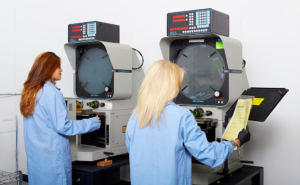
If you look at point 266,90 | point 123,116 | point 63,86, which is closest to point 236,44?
point 266,90

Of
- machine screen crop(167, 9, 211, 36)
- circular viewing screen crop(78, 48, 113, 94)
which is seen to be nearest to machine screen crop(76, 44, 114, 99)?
circular viewing screen crop(78, 48, 113, 94)

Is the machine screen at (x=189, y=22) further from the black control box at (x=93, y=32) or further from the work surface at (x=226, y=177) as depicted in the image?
the work surface at (x=226, y=177)

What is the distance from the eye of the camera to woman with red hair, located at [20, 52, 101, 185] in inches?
84.7

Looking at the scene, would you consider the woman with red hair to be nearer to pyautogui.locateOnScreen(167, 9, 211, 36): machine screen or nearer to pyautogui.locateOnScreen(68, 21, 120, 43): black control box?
pyautogui.locateOnScreen(68, 21, 120, 43): black control box

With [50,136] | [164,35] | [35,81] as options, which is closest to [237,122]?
[50,136]

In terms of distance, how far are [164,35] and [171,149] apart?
1925mm

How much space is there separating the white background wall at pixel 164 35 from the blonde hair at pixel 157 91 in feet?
4.69

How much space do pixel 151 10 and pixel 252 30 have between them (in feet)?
3.65

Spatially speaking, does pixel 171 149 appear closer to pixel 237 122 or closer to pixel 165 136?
pixel 165 136

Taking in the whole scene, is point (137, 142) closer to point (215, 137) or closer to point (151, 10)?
point (215, 137)

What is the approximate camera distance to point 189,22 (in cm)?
225

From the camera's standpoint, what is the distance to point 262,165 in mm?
2814

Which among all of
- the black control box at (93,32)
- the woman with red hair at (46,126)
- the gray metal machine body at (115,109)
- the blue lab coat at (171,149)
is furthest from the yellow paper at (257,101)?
the black control box at (93,32)

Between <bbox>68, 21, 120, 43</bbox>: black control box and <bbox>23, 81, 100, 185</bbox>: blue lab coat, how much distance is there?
64 centimetres
